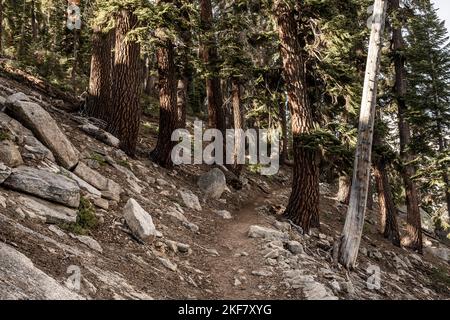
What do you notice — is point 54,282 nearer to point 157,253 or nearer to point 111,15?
point 157,253

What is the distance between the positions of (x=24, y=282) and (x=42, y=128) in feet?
16.5

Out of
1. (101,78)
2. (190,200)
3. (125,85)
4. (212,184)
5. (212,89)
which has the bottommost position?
(190,200)

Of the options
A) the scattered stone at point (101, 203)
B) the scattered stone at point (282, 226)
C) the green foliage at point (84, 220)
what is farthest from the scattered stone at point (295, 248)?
the green foliage at point (84, 220)

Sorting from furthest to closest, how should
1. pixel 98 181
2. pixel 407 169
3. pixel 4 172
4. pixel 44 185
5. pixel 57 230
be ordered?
pixel 407 169 → pixel 98 181 → pixel 44 185 → pixel 4 172 → pixel 57 230

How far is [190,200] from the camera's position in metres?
11.4

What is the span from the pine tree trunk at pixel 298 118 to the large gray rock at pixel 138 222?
5371 millimetres

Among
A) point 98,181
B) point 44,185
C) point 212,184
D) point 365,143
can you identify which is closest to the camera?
point 44,185

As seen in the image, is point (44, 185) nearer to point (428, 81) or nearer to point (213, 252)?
point (213, 252)

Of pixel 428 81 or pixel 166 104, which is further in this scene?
pixel 428 81

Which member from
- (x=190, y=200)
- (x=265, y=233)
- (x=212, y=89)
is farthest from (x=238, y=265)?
(x=212, y=89)

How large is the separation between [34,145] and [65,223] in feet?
7.69

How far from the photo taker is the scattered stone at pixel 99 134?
36.5 ft

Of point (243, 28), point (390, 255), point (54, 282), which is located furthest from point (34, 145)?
point (390, 255)

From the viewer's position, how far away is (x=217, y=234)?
10.0m
